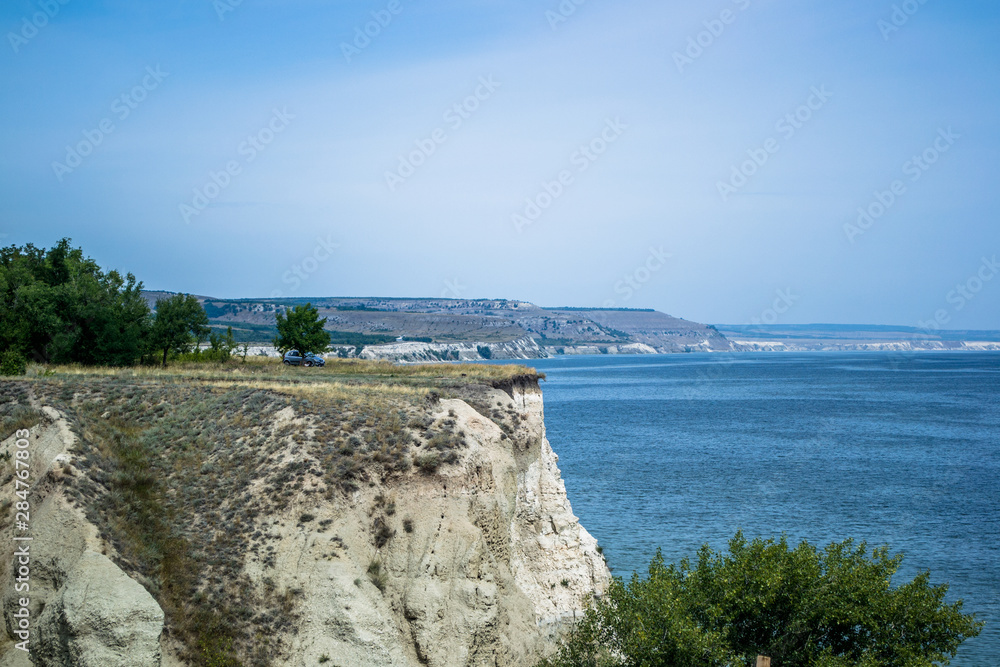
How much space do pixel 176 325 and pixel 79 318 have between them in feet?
24.5

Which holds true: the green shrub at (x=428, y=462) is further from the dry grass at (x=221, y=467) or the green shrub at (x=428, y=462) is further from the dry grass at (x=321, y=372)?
the dry grass at (x=321, y=372)

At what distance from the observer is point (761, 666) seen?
68.6 ft

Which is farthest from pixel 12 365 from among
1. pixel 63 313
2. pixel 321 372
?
pixel 321 372

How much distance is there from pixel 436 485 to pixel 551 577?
7.08 m

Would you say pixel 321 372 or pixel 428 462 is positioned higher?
pixel 321 372

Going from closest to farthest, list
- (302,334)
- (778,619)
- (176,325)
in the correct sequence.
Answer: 1. (778,619)
2. (176,325)
3. (302,334)

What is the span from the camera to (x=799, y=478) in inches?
2368

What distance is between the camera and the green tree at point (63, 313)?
141 ft

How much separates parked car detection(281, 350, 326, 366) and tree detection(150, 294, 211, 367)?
569cm

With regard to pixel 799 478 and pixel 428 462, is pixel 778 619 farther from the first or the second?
pixel 799 478

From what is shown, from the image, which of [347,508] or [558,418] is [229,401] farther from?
[558,418]

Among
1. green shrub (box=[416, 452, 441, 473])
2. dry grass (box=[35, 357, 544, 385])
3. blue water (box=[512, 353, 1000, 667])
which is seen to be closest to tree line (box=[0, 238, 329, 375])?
dry grass (box=[35, 357, 544, 385])

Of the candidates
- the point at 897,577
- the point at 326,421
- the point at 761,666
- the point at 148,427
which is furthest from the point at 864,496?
the point at 148,427

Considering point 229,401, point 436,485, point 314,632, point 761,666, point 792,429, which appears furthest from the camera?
point 792,429
